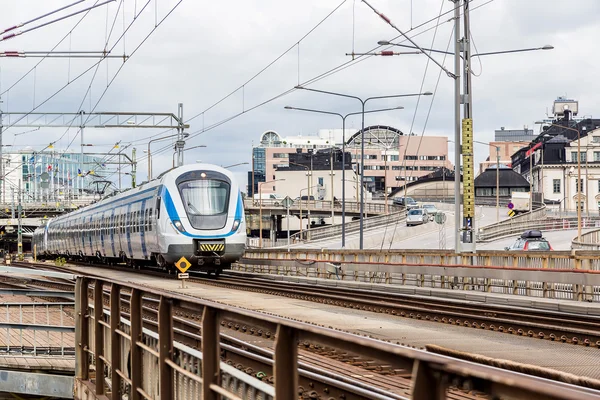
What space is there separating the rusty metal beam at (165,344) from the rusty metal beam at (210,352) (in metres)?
1.32

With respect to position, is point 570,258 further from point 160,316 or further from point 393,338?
point 160,316

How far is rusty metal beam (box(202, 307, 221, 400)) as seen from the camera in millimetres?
5945

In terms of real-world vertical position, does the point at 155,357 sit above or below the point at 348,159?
below

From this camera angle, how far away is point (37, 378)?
485 inches

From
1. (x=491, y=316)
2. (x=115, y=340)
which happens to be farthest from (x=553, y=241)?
(x=115, y=340)

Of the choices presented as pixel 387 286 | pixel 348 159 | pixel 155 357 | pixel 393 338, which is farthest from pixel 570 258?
pixel 348 159

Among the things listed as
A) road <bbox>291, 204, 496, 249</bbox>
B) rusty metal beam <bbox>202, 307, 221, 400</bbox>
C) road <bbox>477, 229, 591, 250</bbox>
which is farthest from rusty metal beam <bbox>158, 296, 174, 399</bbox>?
road <bbox>291, 204, 496, 249</bbox>

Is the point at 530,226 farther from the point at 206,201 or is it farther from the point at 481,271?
the point at 481,271

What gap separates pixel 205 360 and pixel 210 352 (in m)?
0.06

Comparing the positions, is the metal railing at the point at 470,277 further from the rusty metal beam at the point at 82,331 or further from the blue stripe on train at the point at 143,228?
the rusty metal beam at the point at 82,331

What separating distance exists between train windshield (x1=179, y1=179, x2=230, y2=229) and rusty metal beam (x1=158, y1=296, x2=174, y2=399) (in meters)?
24.4

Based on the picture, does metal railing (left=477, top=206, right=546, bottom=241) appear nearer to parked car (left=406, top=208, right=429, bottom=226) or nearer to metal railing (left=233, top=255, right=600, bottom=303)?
parked car (left=406, top=208, right=429, bottom=226)

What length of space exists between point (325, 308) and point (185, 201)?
11.6 meters

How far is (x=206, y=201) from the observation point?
1267 inches
